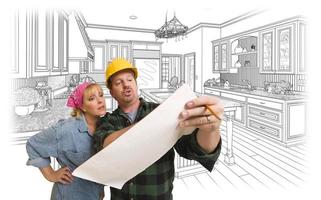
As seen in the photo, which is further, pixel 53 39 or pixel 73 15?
pixel 73 15

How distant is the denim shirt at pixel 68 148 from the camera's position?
83 centimetres

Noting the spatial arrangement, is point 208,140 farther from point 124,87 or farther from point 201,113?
point 124,87

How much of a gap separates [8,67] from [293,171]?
2790mm

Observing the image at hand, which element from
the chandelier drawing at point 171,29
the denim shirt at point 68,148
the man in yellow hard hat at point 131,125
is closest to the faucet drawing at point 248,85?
the chandelier drawing at point 171,29

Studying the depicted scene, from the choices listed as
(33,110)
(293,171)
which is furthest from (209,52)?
(33,110)

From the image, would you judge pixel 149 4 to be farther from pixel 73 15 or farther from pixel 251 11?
pixel 251 11

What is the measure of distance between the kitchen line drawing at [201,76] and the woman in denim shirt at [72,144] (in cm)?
93

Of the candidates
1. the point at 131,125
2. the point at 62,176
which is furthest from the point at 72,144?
the point at 131,125

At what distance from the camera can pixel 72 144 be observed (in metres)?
0.83

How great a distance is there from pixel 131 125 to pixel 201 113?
0.25 metres

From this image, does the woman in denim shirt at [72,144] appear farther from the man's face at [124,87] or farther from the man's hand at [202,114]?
the man's hand at [202,114]

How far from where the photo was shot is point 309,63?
2.73m

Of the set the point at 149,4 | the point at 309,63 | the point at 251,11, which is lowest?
the point at 309,63

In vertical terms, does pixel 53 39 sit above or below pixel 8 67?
above
